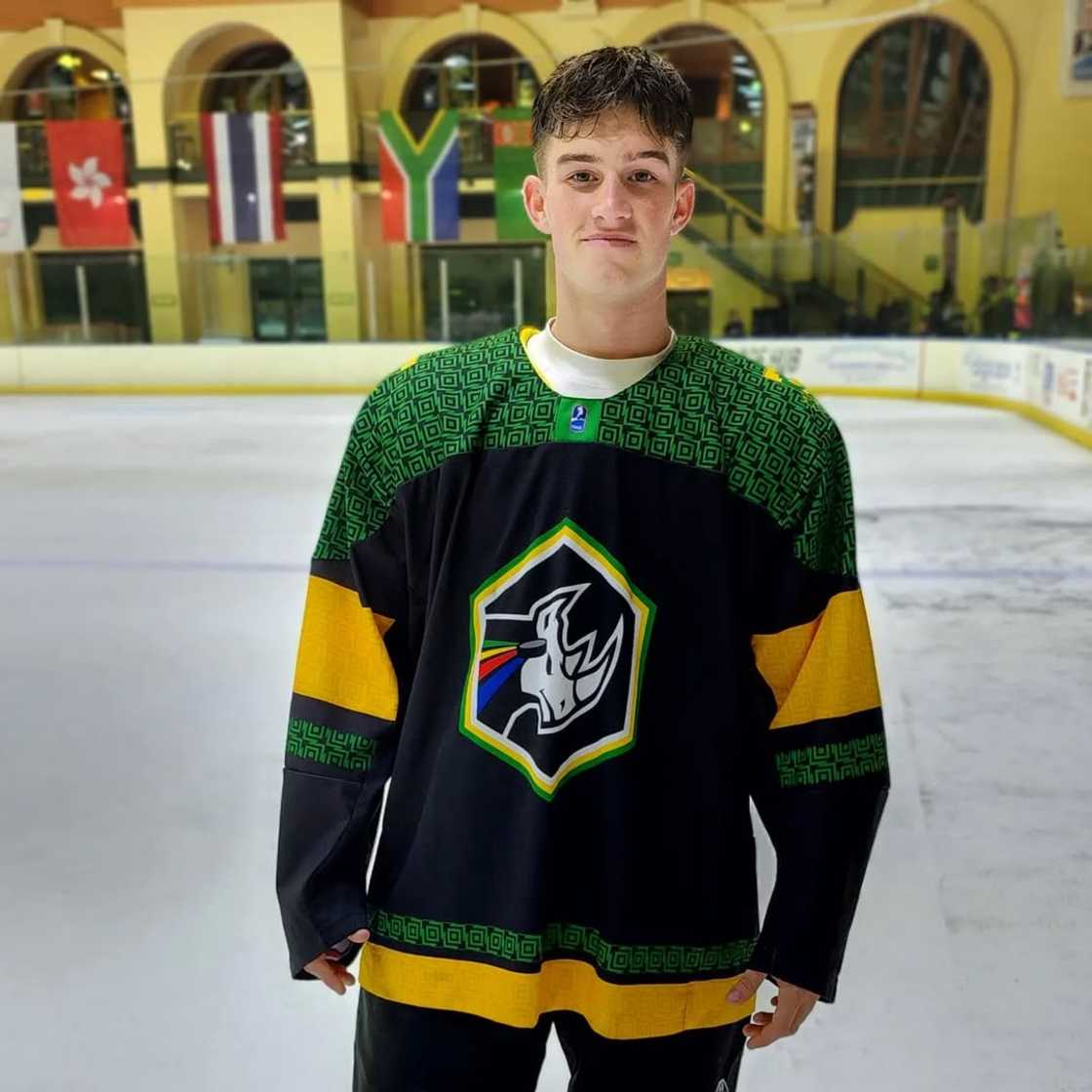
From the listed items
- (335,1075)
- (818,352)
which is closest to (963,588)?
(335,1075)

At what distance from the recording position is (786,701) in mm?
1090

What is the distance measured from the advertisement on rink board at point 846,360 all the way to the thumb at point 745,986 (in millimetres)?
11367

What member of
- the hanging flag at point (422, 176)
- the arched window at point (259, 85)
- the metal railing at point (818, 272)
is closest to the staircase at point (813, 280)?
the metal railing at point (818, 272)

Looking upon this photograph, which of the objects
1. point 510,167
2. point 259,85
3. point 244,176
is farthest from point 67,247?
point 510,167

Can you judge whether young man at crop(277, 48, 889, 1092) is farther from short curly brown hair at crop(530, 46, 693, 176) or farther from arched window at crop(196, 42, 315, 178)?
arched window at crop(196, 42, 315, 178)

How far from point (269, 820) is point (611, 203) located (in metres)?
1.99

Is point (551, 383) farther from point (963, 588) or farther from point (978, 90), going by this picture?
point (978, 90)

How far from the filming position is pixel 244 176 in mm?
13594

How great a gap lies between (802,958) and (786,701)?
0.79 feet

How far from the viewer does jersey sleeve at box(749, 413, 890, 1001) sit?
1062 millimetres

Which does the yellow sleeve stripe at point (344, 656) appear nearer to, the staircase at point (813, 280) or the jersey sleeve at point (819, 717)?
the jersey sleeve at point (819, 717)

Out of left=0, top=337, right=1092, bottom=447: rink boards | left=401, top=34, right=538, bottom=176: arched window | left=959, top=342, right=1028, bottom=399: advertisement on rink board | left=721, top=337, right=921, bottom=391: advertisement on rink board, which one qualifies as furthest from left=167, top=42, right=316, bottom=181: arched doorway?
left=959, top=342, right=1028, bottom=399: advertisement on rink board

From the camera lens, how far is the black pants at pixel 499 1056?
1063mm

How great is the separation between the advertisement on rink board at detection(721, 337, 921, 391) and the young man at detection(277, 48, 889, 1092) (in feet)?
37.2
